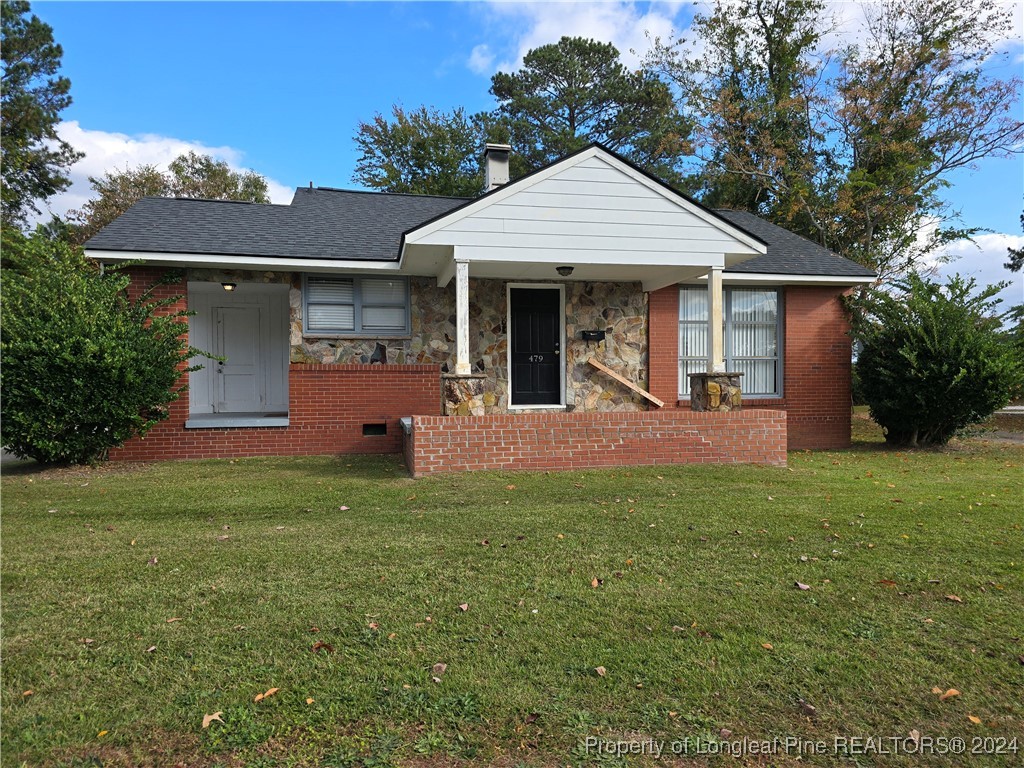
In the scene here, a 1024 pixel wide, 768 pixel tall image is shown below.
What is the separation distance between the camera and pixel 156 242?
903 cm

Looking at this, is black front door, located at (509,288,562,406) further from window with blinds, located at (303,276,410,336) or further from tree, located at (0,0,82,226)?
tree, located at (0,0,82,226)

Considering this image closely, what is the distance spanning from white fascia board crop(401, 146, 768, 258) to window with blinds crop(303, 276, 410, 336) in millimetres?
1495

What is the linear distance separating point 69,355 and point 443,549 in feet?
Result: 19.3

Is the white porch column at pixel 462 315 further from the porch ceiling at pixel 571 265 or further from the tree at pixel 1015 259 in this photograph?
the tree at pixel 1015 259

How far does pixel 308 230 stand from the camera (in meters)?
10.4

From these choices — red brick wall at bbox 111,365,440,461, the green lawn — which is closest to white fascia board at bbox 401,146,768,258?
red brick wall at bbox 111,365,440,461

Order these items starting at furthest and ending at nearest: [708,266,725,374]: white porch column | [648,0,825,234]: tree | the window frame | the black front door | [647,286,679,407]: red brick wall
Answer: [648,0,825,234]: tree → [647,286,679,407]: red brick wall → the black front door → the window frame → [708,266,725,374]: white porch column

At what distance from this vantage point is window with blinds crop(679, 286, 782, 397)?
1117cm

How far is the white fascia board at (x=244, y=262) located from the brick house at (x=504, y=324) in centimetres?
3

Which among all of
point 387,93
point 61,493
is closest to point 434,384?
point 61,493

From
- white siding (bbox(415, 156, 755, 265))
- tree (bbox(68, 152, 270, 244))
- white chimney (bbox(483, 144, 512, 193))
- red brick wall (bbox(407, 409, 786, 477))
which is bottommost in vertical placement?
red brick wall (bbox(407, 409, 786, 477))

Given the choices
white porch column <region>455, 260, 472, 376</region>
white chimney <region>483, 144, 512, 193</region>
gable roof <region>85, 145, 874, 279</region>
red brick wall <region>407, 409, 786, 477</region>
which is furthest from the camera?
white chimney <region>483, 144, 512, 193</region>

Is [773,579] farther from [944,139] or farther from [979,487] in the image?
[944,139]

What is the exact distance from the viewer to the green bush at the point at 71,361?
7.30m
